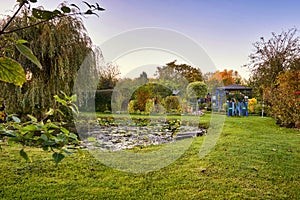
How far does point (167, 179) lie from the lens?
2.75 metres

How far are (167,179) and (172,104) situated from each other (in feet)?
24.1

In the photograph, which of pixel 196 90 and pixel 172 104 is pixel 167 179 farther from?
pixel 196 90

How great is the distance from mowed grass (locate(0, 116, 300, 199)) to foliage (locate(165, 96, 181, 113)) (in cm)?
617

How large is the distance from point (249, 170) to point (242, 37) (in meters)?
6.72

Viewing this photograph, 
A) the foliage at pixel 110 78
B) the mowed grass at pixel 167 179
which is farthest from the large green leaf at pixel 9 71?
the foliage at pixel 110 78

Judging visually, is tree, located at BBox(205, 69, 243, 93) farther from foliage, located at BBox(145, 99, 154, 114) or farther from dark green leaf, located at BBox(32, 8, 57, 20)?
dark green leaf, located at BBox(32, 8, 57, 20)

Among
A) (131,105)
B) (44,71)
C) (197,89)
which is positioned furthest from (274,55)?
(44,71)

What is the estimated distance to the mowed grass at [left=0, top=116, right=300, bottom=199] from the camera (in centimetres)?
235

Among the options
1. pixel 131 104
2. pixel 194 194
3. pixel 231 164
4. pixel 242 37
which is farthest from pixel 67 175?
pixel 242 37

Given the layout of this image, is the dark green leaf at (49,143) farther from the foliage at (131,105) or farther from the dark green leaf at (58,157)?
the foliage at (131,105)

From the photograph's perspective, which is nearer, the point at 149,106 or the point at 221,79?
the point at 149,106

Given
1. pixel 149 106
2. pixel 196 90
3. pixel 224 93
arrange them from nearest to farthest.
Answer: pixel 149 106
pixel 196 90
pixel 224 93

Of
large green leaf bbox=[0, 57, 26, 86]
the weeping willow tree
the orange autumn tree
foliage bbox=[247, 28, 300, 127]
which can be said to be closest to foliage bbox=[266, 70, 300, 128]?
foliage bbox=[247, 28, 300, 127]

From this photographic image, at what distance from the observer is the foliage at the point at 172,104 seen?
9.88 metres
